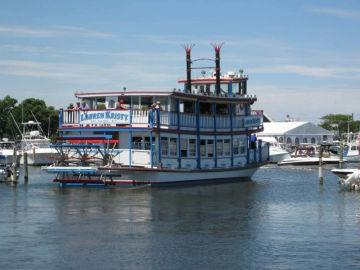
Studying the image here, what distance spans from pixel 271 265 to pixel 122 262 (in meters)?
4.60

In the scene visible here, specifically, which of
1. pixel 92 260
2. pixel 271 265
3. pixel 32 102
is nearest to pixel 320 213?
pixel 271 265

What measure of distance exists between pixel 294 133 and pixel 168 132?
73135 millimetres

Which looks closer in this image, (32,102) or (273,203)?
(273,203)

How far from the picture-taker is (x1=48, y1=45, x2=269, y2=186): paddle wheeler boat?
42.6 metres

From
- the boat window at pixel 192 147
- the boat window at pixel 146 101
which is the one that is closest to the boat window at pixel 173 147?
the boat window at pixel 192 147

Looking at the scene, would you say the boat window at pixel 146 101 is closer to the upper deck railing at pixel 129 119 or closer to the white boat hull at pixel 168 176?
the upper deck railing at pixel 129 119

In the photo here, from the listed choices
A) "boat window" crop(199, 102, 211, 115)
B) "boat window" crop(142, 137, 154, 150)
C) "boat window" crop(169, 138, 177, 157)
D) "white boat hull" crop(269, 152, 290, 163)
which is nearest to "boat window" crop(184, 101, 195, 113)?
"boat window" crop(199, 102, 211, 115)

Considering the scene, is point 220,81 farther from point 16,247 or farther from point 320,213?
point 16,247

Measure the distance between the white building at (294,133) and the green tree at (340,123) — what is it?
127 ft

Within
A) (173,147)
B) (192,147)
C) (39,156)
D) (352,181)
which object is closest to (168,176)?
(173,147)

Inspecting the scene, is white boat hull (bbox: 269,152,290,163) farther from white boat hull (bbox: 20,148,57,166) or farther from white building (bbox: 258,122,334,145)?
white building (bbox: 258,122,334,145)

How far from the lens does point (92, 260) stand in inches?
910

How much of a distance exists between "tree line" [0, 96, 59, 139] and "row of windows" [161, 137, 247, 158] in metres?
64.4

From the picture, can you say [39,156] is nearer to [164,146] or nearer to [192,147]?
[192,147]
